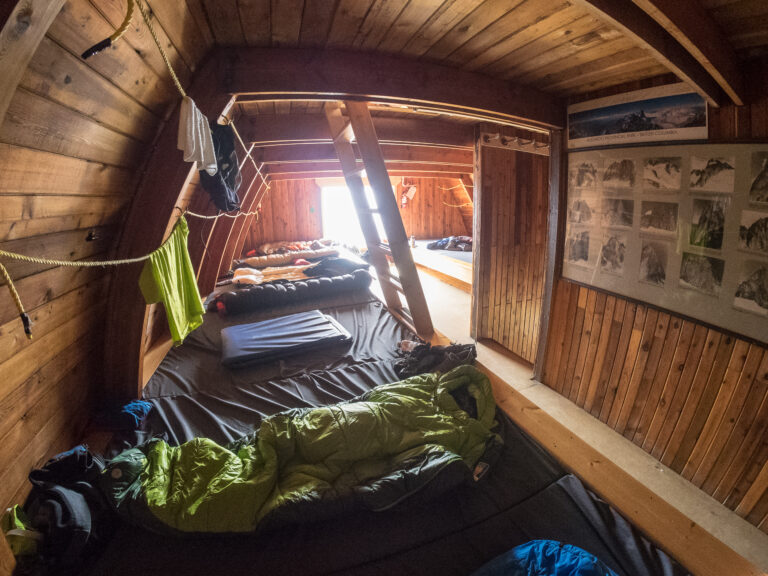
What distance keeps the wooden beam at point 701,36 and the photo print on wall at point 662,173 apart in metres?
0.37

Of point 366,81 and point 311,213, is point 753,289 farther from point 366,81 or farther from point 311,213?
point 311,213

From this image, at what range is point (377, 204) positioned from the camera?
2.79 m

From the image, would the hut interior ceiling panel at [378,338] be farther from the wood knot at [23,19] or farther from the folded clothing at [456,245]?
the folded clothing at [456,245]

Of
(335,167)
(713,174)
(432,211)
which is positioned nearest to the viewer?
(713,174)

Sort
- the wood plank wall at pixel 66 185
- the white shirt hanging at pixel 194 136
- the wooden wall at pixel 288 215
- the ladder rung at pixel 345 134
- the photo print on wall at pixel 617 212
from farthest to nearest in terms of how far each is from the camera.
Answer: the wooden wall at pixel 288 215 < the ladder rung at pixel 345 134 < the photo print on wall at pixel 617 212 < the white shirt hanging at pixel 194 136 < the wood plank wall at pixel 66 185

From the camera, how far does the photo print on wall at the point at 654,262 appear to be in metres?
2.15

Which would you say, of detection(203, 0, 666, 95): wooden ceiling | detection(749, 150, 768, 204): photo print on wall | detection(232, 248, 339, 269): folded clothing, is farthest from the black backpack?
detection(232, 248, 339, 269): folded clothing

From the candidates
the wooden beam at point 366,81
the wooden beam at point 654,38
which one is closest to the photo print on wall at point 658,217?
the wooden beam at point 654,38

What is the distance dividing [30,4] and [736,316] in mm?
3059

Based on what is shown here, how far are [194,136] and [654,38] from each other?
1.98m

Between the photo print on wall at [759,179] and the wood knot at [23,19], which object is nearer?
the wood knot at [23,19]

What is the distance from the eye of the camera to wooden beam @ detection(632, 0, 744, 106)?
44.4 inches

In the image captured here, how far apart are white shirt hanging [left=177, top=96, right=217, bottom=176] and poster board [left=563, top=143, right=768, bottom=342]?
101 inches

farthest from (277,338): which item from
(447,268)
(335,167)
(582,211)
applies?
(447,268)
